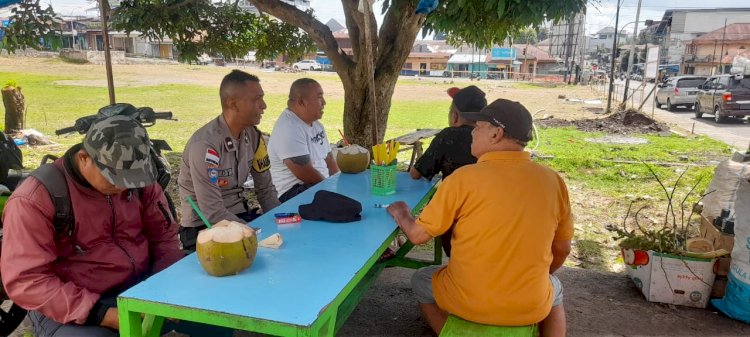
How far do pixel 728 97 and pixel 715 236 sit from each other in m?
13.7

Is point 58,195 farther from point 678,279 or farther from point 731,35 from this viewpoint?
point 731,35

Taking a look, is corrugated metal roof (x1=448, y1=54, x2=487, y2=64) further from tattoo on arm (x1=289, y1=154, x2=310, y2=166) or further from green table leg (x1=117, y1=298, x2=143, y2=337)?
green table leg (x1=117, y1=298, x2=143, y2=337)

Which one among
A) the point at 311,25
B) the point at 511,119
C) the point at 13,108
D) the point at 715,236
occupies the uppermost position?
the point at 311,25

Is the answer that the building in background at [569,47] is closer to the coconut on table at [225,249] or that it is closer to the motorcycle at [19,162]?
the motorcycle at [19,162]

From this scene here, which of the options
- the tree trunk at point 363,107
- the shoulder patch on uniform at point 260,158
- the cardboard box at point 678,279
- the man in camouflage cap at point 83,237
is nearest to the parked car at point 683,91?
the tree trunk at point 363,107

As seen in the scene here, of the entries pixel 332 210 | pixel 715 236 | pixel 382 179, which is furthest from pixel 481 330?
pixel 715 236

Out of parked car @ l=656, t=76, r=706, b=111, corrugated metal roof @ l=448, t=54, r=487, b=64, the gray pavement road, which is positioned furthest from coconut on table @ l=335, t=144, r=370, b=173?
corrugated metal roof @ l=448, t=54, r=487, b=64

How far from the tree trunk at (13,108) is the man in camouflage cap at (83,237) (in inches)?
385

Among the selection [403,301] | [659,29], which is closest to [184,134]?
[403,301]

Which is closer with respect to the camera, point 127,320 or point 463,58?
point 127,320

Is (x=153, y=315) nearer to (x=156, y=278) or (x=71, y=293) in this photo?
(x=156, y=278)

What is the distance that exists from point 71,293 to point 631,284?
3631 millimetres

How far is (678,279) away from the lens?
3.40 meters

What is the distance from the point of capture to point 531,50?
57.9 metres
